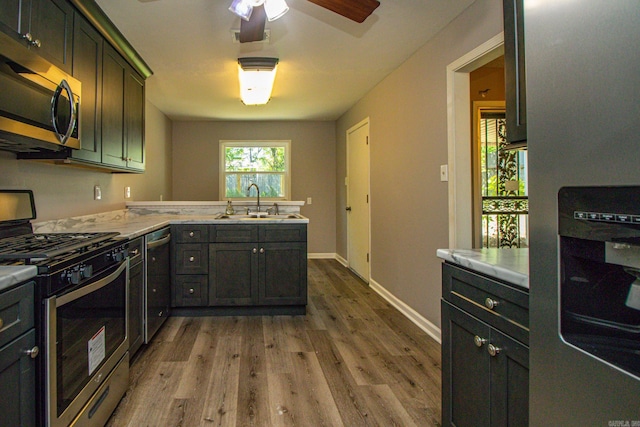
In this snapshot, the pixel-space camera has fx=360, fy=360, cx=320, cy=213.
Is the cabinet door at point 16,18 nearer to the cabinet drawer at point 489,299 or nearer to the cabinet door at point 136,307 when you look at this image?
the cabinet door at point 136,307

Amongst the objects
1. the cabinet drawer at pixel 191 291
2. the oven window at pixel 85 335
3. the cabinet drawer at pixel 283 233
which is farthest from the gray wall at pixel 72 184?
the cabinet drawer at pixel 283 233

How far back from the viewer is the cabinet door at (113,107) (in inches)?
98.4

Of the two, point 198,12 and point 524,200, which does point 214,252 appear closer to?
point 198,12

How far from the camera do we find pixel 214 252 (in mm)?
3273

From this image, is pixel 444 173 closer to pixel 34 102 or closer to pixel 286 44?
pixel 286 44

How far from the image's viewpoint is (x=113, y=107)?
2.65 meters

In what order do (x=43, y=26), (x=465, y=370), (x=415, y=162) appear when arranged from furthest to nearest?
Answer: (x=415, y=162) < (x=43, y=26) < (x=465, y=370)

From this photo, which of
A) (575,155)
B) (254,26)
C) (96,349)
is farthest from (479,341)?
(254,26)

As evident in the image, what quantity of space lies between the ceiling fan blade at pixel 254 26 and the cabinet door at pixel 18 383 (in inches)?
72.5

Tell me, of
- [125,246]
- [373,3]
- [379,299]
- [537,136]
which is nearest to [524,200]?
[379,299]

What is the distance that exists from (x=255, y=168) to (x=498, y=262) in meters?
5.27

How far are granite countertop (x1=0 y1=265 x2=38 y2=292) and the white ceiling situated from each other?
1833mm

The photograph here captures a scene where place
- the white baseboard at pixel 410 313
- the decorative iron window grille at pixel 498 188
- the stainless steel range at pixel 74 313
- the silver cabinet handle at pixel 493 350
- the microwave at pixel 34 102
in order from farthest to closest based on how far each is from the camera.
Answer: the decorative iron window grille at pixel 498 188, the white baseboard at pixel 410 313, the microwave at pixel 34 102, the stainless steel range at pixel 74 313, the silver cabinet handle at pixel 493 350

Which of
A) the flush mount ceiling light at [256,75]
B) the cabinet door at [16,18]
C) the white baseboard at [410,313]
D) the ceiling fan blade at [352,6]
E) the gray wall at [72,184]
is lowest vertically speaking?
the white baseboard at [410,313]
